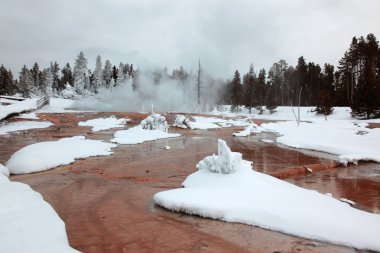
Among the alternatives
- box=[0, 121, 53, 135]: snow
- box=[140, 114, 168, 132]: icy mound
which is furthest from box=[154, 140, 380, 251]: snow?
box=[0, 121, 53, 135]: snow

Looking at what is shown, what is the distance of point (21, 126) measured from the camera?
89.9 ft

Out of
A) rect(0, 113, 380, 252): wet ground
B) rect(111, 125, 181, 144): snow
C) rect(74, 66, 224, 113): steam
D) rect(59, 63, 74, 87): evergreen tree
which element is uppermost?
rect(59, 63, 74, 87): evergreen tree

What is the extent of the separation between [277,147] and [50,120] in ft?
73.8

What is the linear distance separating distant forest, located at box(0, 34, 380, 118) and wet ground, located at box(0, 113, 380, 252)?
29968 millimetres

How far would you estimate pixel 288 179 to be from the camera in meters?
11.6

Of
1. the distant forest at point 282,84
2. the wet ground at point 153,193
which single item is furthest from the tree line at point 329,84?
the wet ground at point 153,193

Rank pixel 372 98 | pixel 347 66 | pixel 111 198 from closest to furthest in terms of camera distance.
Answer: pixel 111 198
pixel 372 98
pixel 347 66

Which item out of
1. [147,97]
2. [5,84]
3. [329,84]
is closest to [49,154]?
[147,97]

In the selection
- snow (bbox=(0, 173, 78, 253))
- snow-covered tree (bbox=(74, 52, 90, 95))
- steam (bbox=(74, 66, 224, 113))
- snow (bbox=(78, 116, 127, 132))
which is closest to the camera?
snow (bbox=(0, 173, 78, 253))

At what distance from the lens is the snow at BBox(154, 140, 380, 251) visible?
6.01m

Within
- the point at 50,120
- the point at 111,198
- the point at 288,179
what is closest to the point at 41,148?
the point at 111,198

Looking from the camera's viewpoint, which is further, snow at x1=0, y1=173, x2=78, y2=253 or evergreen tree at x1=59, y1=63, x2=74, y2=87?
evergreen tree at x1=59, y1=63, x2=74, y2=87

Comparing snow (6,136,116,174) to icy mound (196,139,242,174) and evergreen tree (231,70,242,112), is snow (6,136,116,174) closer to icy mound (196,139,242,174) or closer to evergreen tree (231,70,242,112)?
icy mound (196,139,242,174)

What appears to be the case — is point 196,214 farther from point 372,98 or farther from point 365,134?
point 372,98
